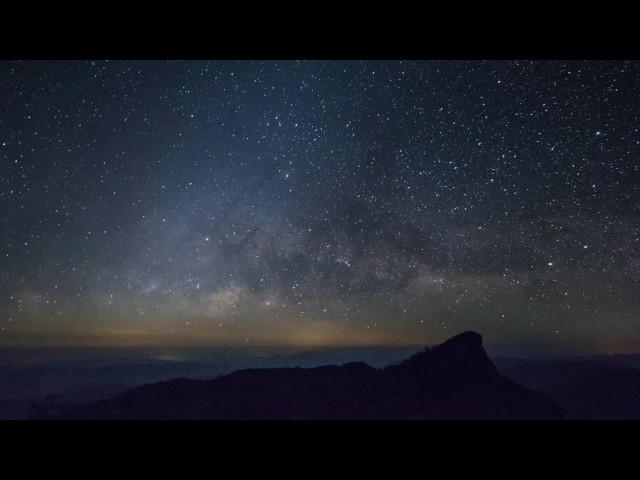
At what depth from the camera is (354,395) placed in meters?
13.1

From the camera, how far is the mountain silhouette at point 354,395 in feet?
39.8

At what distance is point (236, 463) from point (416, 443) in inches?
45.0

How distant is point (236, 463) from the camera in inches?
108

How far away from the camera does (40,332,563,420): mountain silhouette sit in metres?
12.1
